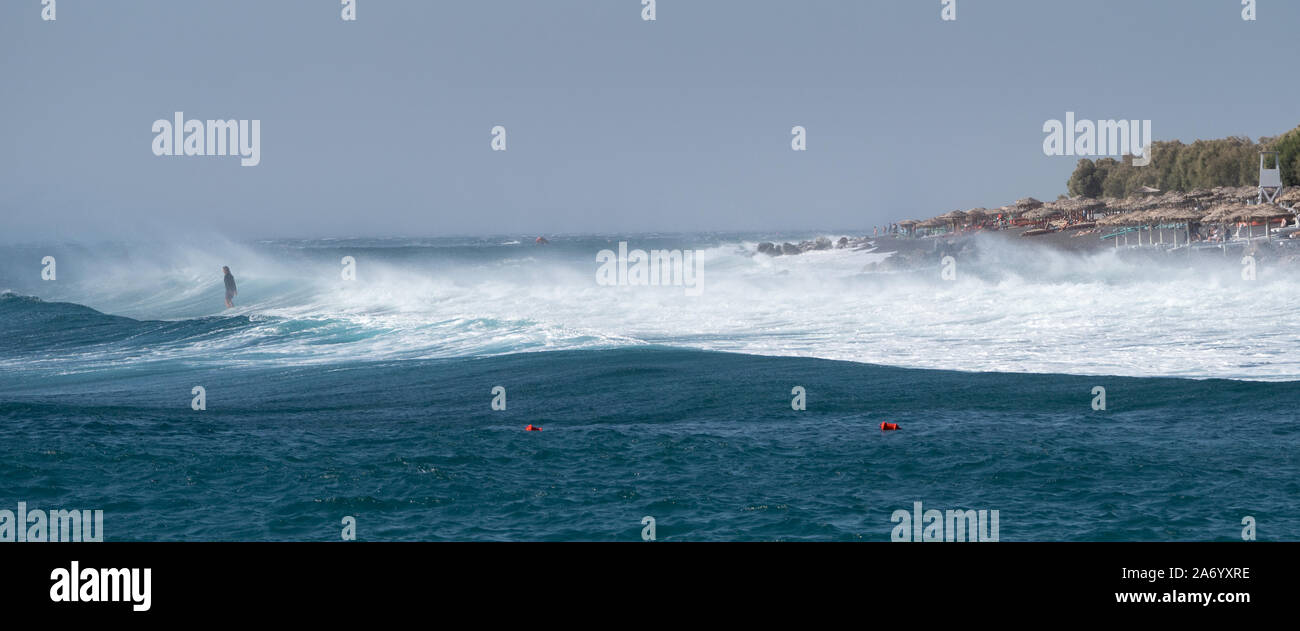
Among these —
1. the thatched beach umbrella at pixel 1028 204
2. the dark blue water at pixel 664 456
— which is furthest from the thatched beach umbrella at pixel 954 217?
the dark blue water at pixel 664 456

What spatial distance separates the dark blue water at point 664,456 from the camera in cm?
1163

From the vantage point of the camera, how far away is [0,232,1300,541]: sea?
11.9 meters

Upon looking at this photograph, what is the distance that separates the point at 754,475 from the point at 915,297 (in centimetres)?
2736

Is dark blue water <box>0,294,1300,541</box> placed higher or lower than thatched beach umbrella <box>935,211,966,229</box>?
lower

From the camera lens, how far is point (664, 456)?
14.6 m

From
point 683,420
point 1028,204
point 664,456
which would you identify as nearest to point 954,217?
point 1028,204

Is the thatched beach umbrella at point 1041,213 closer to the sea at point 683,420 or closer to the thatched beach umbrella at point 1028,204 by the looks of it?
the thatched beach umbrella at point 1028,204

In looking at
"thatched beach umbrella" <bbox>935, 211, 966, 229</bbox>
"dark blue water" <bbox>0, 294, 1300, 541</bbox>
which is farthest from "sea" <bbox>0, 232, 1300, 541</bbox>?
"thatched beach umbrella" <bbox>935, 211, 966, 229</bbox>

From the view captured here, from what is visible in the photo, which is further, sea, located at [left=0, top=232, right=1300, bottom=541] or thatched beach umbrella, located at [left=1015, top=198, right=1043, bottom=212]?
thatched beach umbrella, located at [left=1015, top=198, right=1043, bottom=212]

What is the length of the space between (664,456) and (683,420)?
108 inches

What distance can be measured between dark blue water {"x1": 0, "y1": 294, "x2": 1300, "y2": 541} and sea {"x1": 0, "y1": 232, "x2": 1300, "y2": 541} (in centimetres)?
6

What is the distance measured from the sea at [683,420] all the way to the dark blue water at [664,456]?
59 millimetres

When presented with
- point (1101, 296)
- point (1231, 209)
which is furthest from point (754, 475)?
point (1231, 209)

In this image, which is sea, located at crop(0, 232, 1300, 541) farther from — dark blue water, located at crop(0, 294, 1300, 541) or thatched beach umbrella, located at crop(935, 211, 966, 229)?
thatched beach umbrella, located at crop(935, 211, 966, 229)
